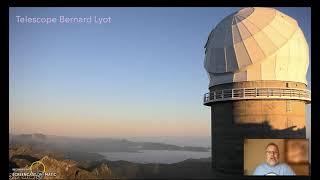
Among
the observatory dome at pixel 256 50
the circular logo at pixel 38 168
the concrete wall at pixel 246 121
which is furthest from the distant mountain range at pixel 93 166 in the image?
the observatory dome at pixel 256 50

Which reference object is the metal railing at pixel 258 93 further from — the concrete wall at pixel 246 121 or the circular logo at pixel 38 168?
the circular logo at pixel 38 168

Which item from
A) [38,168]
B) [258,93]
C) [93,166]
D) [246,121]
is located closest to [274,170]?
[246,121]

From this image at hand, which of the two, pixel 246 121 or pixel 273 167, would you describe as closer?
pixel 273 167

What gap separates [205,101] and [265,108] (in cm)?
238

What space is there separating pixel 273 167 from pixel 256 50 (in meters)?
3.64

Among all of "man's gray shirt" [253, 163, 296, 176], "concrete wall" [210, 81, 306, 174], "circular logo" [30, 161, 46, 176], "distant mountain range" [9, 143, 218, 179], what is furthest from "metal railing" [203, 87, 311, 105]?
"circular logo" [30, 161, 46, 176]

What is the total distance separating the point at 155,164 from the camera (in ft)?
41.1

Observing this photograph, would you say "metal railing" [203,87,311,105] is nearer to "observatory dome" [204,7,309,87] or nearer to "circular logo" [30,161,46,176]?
"observatory dome" [204,7,309,87]

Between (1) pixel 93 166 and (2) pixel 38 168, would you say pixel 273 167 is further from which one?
(2) pixel 38 168

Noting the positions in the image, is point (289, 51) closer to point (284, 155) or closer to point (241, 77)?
point (241, 77)

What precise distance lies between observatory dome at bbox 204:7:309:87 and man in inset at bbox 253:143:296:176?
3084 millimetres

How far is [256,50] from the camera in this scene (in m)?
14.1

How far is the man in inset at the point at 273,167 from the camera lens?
1205cm
